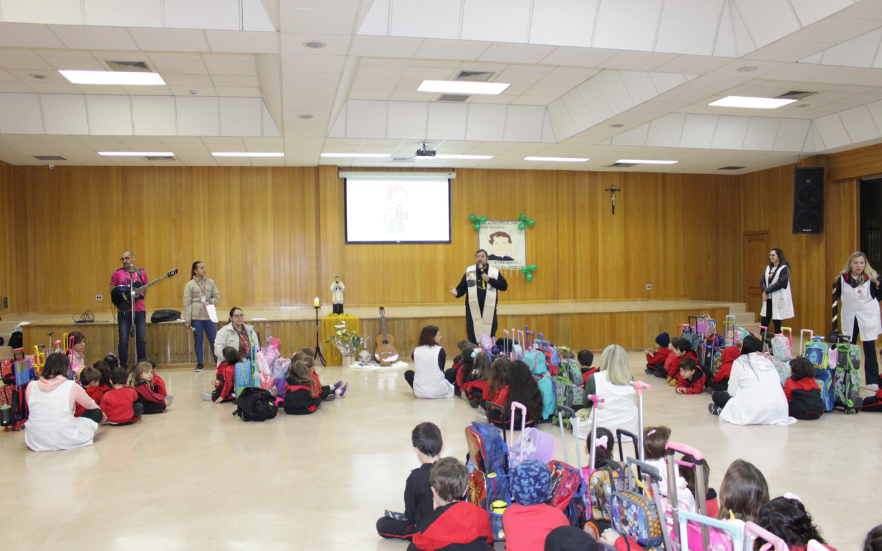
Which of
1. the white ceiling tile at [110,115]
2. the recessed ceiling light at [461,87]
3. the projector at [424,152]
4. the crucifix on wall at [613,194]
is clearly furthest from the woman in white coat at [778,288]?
the white ceiling tile at [110,115]

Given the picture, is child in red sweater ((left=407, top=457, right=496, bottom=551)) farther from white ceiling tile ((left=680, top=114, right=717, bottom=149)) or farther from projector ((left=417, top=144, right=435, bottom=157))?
white ceiling tile ((left=680, top=114, right=717, bottom=149))

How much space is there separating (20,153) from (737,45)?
34.3 feet

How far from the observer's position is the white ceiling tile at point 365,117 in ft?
30.5

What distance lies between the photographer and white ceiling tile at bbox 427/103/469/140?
9.53 meters

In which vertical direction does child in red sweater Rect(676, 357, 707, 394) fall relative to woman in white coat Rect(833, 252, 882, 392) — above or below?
below

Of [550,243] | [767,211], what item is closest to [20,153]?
[550,243]

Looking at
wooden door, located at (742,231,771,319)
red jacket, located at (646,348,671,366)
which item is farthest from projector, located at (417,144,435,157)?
wooden door, located at (742,231,771,319)

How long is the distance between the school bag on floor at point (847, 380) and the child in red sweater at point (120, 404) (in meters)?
7.19

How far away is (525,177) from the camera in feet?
43.1

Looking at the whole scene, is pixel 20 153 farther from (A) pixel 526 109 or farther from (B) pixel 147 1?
(A) pixel 526 109

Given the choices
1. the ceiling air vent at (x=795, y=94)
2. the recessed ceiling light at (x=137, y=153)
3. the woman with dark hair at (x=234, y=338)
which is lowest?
the woman with dark hair at (x=234, y=338)

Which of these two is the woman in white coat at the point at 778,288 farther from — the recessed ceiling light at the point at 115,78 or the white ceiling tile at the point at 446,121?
the recessed ceiling light at the point at 115,78

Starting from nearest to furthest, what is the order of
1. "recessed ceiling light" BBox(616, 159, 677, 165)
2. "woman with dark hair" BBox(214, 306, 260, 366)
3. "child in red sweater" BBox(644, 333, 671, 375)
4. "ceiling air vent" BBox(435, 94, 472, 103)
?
"woman with dark hair" BBox(214, 306, 260, 366) → "child in red sweater" BBox(644, 333, 671, 375) → "ceiling air vent" BBox(435, 94, 472, 103) → "recessed ceiling light" BBox(616, 159, 677, 165)

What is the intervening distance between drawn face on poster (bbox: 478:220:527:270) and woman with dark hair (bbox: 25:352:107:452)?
8.68 meters
